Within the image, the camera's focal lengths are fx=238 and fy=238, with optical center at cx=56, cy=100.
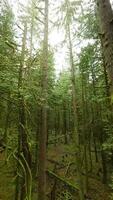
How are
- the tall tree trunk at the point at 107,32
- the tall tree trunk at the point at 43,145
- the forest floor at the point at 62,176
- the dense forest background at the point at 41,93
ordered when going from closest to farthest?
the tall tree trunk at the point at 107,32 < the dense forest background at the point at 41,93 < the tall tree trunk at the point at 43,145 < the forest floor at the point at 62,176

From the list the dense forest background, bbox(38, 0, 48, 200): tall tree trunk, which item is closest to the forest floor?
the dense forest background

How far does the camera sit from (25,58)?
6293mm

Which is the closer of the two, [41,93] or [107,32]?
[107,32]

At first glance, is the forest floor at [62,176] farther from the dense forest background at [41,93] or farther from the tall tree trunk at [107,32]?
the tall tree trunk at [107,32]

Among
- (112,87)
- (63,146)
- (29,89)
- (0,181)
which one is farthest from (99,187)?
(112,87)

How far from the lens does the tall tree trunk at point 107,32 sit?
229 centimetres

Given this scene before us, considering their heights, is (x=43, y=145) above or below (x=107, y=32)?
below

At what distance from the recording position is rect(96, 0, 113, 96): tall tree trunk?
229 cm

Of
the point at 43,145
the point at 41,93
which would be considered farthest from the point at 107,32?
the point at 43,145

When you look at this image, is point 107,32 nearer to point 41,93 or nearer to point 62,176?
point 41,93

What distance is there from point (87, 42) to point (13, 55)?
11917mm

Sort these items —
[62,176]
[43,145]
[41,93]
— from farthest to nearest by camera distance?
[62,176] → [43,145] → [41,93]

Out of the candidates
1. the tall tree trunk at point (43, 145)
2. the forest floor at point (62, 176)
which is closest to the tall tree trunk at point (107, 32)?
the tall tree trunk at point (43, 145)

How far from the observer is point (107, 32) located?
2430 millimetres
